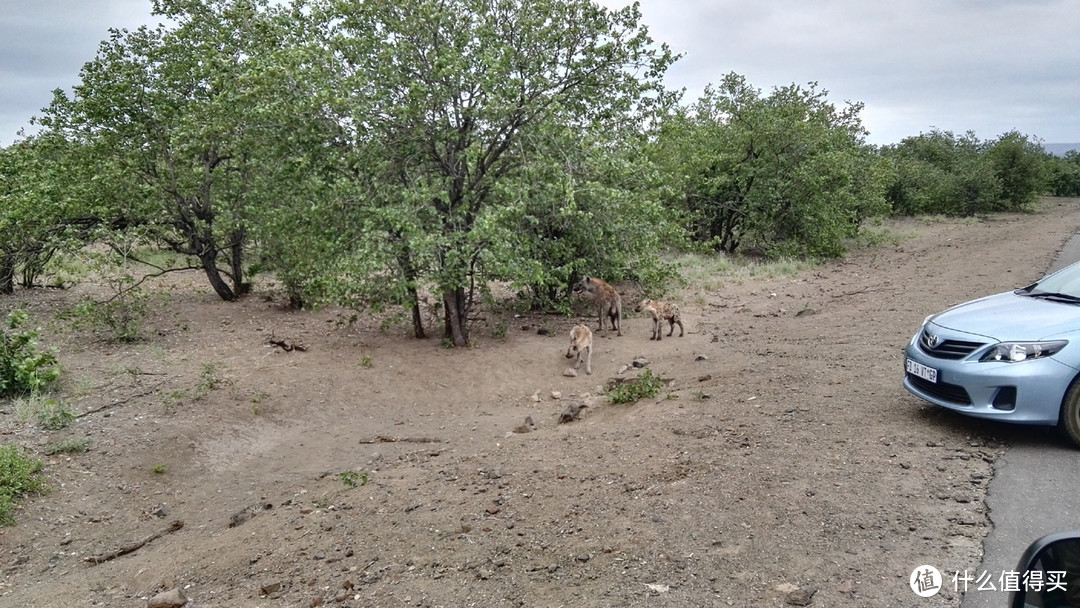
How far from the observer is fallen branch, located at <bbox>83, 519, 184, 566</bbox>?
5547 mm

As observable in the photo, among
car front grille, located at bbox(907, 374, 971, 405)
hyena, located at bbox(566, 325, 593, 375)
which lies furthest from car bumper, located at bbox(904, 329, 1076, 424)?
hyena, located at bbox(566, 325, 593, 375)

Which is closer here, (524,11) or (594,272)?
(524,11)

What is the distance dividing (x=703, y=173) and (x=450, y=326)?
12.6 m

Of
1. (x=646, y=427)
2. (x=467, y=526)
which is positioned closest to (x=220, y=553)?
(x=467, y=526)

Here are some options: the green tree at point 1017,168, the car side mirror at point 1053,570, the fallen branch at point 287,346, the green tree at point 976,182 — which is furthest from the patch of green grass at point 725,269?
the green tree at point 1017,168

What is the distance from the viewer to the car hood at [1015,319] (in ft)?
17.1

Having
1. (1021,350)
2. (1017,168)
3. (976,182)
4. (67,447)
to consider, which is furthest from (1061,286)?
(1017,168)

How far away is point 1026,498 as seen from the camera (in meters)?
4.39

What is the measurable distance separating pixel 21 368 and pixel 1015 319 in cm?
1053

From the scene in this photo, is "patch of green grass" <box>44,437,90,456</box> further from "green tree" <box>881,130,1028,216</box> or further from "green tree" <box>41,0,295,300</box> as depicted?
"green tree" <box>881,130,1028,216</box>

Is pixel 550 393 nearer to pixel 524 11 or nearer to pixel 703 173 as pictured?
pixel 524 11

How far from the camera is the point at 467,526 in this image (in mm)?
4957

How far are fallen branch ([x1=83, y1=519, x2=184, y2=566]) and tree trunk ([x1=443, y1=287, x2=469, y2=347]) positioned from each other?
19.8ft

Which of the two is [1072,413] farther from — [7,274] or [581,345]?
[7,274]
